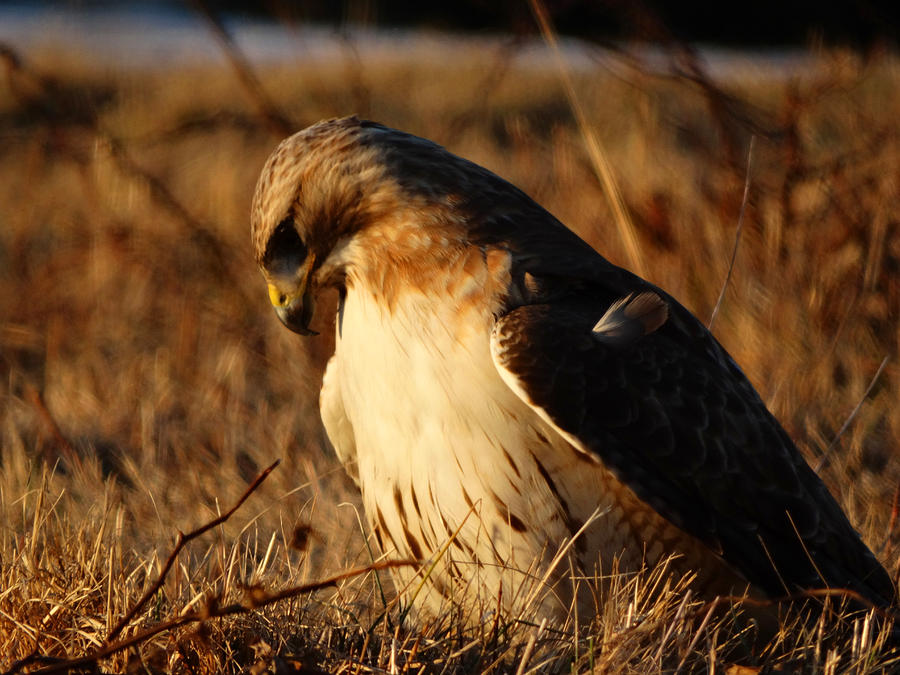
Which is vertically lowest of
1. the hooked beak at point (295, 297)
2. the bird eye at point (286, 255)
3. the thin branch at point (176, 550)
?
the thin branch at point (176, 550)

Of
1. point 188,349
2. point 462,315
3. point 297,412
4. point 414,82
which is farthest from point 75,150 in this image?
point 414,82

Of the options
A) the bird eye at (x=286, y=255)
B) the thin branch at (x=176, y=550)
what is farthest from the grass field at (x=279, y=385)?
the bird eye at (x=286, y=255)

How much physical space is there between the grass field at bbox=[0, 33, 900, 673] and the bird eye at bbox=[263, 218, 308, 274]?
2.03 ft

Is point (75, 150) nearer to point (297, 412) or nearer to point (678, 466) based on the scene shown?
point (297, 412)

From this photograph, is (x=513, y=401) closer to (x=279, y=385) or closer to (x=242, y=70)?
(x=242, y=70)

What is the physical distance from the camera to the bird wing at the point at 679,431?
2.25 m

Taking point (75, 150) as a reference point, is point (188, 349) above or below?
below

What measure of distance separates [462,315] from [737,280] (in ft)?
8.97

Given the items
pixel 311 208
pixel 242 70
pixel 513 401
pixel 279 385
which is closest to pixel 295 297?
pixel 311 208

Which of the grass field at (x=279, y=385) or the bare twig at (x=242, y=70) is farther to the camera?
the bare twig at (x=242, y=70)

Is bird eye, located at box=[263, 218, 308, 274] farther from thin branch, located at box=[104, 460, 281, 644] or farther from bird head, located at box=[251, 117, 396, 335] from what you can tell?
thin branch, located at box=[104, 460, 281, 644]

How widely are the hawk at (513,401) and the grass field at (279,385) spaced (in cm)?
15

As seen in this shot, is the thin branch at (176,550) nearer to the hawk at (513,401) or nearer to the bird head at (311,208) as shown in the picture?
the hawk at (513,401)

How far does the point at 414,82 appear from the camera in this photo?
12109mm
